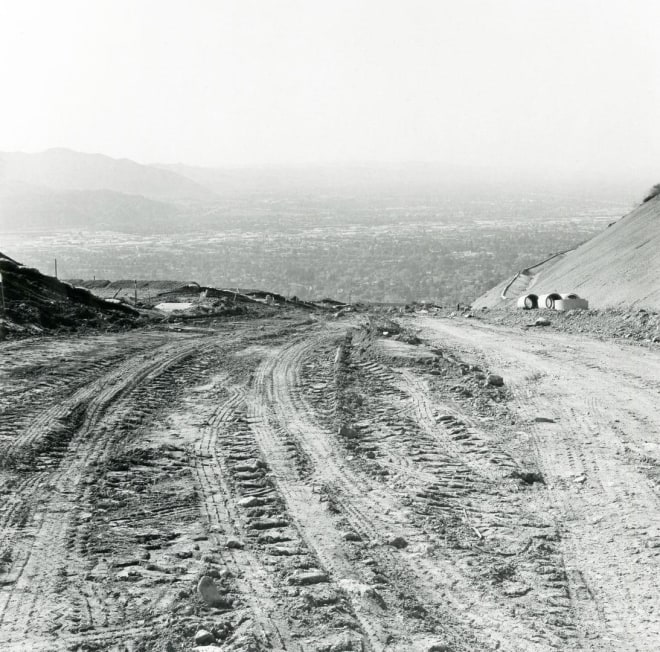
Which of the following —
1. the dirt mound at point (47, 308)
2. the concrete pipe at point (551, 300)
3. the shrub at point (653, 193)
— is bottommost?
the dirt mound at point (47, 308)

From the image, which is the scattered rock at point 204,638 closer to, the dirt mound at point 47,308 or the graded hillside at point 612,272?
the dirt mound at point 47,308

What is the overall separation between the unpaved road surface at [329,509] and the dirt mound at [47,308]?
500 centimetres

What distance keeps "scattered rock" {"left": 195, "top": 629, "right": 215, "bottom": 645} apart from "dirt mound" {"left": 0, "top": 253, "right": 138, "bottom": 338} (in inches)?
508

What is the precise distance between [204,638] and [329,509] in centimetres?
242

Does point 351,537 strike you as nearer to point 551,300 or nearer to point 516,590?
point 516,590

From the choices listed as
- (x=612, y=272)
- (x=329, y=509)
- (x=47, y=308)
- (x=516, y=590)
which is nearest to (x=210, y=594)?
(x=329, y=509)

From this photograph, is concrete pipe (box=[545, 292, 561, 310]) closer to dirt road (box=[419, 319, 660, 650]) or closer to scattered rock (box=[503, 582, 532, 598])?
dirt road (box=[419, 319, 660, 650])

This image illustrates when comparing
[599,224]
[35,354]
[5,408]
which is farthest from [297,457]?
[599,224]

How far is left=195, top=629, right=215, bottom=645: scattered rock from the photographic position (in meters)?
5.10

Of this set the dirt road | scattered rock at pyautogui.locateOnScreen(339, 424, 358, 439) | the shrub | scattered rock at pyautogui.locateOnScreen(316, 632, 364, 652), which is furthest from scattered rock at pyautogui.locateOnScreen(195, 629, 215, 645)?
the shrub

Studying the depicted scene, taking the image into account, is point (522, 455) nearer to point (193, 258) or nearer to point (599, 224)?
point (193, 258)

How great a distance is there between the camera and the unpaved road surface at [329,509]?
541 cm

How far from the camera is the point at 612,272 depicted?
28938 mm

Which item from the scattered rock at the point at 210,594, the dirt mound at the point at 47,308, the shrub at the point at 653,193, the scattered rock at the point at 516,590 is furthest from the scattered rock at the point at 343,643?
the shrub at the point at 653,193
